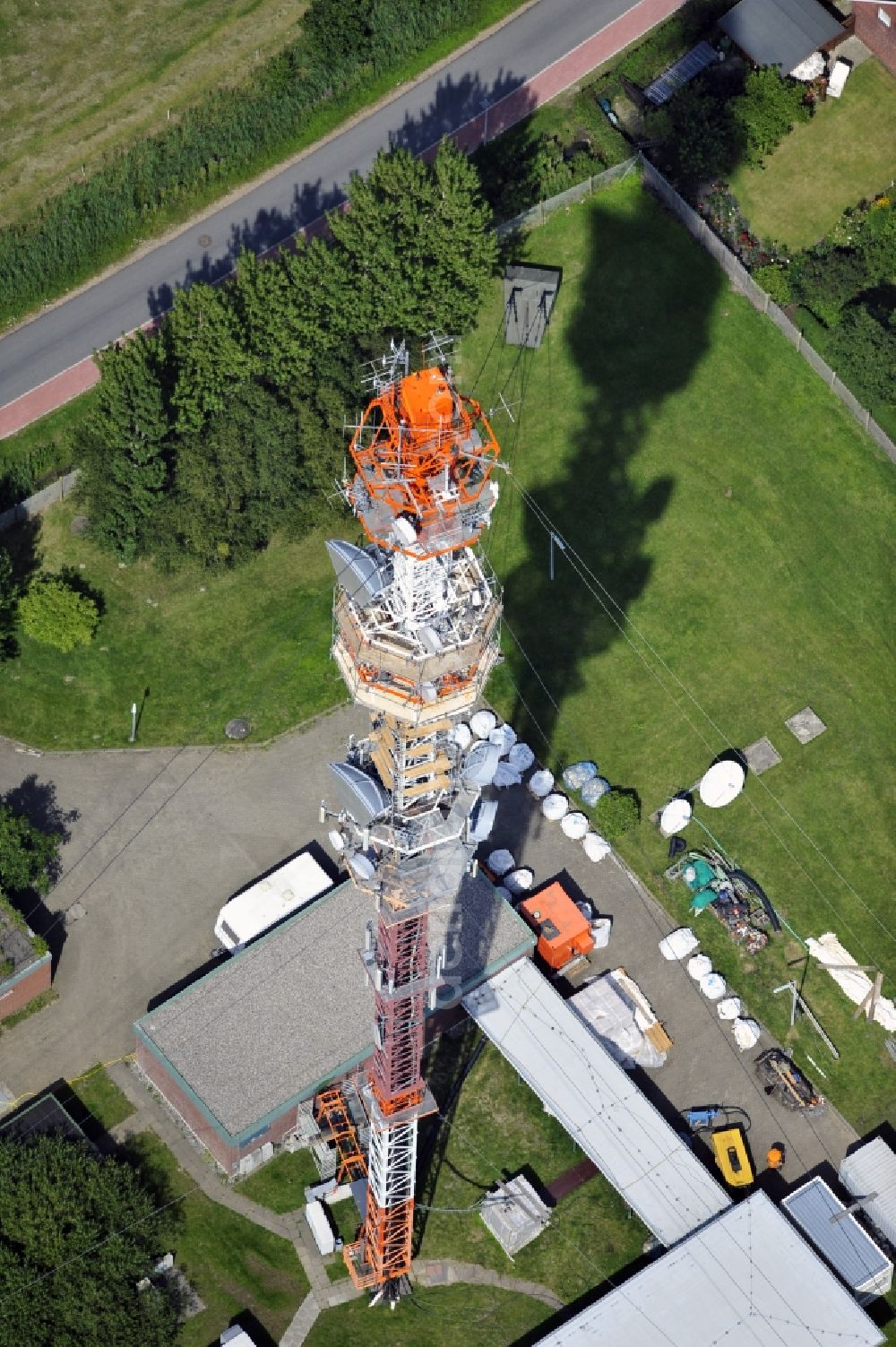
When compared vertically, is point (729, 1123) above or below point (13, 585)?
below

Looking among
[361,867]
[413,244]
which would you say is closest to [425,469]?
[361,867]

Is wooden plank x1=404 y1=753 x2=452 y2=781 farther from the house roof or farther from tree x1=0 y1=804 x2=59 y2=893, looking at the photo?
the house roof

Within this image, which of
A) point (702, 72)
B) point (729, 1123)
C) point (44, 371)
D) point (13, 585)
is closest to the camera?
point (729, 1123)

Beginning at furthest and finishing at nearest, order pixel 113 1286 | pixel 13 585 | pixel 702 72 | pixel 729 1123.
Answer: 1. pixel 702 72
2. pixel 13 585
3. pixel 729 1123
4. pixel 113 1286

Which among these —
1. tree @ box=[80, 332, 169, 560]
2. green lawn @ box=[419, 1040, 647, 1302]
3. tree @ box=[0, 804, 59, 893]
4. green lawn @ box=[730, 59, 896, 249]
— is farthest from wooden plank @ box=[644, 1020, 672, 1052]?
green lawn @ box=[730, 59, 896, 249]

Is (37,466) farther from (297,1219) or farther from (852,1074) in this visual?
(852,1074)

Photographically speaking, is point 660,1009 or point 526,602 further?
point 526,602

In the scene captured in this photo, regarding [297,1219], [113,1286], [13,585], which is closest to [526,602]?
[13,585]
